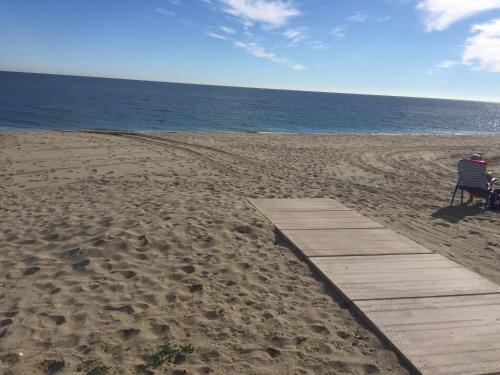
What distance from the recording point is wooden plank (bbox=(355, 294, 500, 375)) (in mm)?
3020

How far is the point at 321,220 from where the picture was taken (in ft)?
21.3

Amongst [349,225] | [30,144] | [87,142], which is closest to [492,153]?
[349,225]

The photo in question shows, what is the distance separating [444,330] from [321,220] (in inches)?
124

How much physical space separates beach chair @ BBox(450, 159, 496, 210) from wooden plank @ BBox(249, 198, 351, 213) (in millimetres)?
2545

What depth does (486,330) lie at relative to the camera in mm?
3453

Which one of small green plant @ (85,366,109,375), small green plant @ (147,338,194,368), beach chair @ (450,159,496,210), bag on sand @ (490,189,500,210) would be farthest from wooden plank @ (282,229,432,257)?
bag on sand @ (490,189,500,210)

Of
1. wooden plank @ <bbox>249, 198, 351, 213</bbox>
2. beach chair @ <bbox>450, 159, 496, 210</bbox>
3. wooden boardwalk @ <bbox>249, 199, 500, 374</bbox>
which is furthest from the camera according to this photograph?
beach chair @ <bbox>450, 159, 496, 210</bbox>

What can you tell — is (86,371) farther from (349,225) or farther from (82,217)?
(349,225)

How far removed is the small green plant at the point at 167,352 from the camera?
9.96ft

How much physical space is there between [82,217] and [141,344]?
356 centimetres

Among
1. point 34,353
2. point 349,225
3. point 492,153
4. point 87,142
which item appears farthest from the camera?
point 492,153

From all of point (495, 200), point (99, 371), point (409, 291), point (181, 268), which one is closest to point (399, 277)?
point (409, 291)

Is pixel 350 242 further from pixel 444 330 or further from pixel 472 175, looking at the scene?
pixel 472 175

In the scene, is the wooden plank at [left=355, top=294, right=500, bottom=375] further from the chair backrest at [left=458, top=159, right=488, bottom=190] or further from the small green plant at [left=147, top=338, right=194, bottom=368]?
the chair backrest at [left=458, top=159, right=488, bottom=190]
